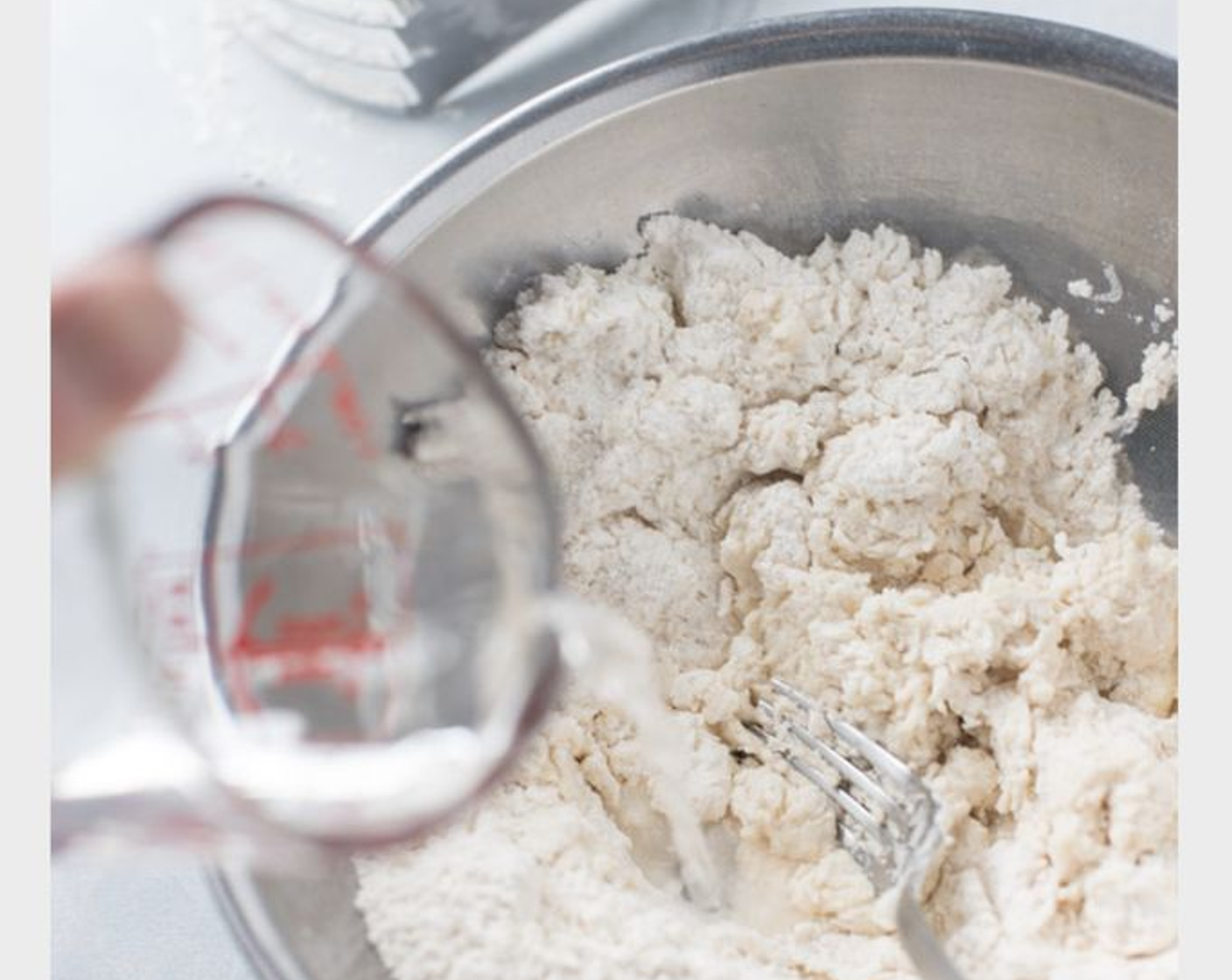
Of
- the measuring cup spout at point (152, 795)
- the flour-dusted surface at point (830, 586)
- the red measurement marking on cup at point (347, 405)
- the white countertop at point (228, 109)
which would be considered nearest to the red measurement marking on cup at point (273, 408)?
the red measurement marking on cup at point (347, 405)

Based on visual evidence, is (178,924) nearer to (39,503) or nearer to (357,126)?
(39,503)

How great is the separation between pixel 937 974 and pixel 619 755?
268 millimetres

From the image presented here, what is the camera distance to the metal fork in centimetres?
96

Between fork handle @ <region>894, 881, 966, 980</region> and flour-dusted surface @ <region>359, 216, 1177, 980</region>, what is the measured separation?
70 mm

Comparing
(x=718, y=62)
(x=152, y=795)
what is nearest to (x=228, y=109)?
(x=718, y=62)

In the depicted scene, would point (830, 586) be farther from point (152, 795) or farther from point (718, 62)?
point (152, 795)

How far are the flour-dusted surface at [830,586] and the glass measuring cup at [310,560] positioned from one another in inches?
9.0

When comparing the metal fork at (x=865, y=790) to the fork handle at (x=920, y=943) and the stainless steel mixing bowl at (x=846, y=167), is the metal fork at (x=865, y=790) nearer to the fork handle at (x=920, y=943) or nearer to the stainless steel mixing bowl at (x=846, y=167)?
the fork handle at (x=920, y=943)

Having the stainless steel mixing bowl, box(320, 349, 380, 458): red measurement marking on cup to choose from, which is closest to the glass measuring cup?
box(320, 349, 380, 458): red measurement marking on cup

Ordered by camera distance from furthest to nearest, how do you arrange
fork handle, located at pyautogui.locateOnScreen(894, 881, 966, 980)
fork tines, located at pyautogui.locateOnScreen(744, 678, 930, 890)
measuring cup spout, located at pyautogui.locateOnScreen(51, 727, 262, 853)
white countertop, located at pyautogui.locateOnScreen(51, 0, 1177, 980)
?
1. white countertop, located at pyautogui.locateOnScreen(51, 0, 1177, 980)
2. fork tines, located at pyautogui.locateOnScreen(744, 678, 930, 890)
3. fork handle, located at pyautogui.locateOnScreen(894, 881, 966, 980)
4. measuring cup spout, located at pyautogui.locateOnScreen(51, 727, 262, 853)

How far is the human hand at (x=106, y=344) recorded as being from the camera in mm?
758

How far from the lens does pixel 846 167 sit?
1.07 metres

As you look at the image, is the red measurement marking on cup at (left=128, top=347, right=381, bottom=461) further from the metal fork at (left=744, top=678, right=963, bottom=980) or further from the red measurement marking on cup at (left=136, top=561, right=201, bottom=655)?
the metal fork at (left=744, top=678, right=963, bottom=980)

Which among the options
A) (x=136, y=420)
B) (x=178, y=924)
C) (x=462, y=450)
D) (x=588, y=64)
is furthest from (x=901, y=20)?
(x=178, y=924)
